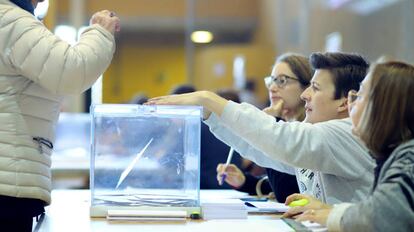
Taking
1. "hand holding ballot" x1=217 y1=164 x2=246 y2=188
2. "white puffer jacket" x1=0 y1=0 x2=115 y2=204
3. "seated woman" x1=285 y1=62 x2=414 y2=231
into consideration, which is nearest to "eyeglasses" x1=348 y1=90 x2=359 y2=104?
"seated woman" x1=285 y1=62 x2=414 y2=231

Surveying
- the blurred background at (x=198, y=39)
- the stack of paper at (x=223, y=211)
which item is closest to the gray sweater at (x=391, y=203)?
the stack of paper at (x=223, y=211)

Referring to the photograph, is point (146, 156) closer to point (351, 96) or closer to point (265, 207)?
point (265, 207)

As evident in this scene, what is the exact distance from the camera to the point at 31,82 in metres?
1.96

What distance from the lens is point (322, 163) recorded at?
1955mm

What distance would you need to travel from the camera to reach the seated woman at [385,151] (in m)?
1.53

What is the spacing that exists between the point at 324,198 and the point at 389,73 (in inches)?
22.2

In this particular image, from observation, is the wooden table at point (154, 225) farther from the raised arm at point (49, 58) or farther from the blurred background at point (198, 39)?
the blurred background at point (198, 39)

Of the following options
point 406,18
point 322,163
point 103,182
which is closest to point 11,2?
point 103,182

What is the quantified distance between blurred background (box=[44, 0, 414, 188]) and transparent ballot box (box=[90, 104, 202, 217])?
654 cm

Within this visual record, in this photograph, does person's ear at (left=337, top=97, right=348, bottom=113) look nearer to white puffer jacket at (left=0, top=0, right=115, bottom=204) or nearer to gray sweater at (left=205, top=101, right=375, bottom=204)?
gray sweater at (left=205, top=101, right=375, bottom=204)

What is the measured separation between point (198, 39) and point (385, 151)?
8193 mm

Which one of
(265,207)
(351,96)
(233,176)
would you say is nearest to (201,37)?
(233,176)

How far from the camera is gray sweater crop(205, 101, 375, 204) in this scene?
76.7 inches

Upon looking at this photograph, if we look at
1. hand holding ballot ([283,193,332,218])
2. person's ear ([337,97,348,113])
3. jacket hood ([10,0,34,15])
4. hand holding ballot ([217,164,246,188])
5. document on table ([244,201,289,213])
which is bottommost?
document on table ([244,201,289,213])
